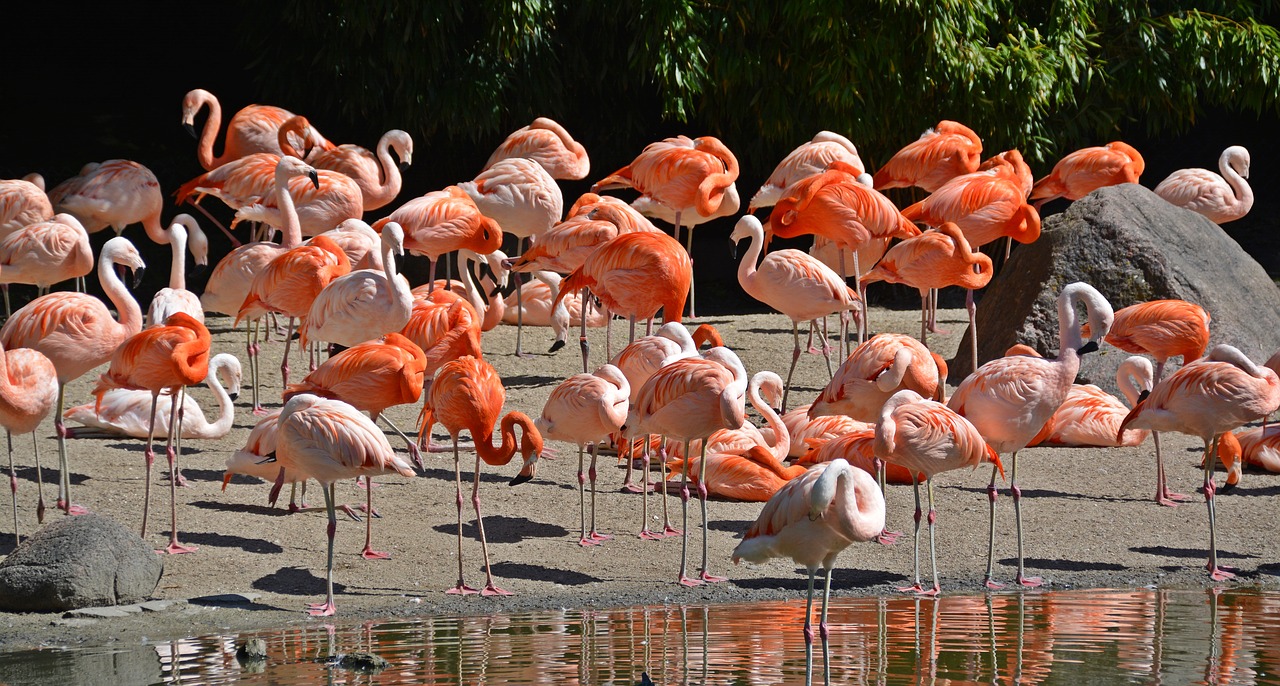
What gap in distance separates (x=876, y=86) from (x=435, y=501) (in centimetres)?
593

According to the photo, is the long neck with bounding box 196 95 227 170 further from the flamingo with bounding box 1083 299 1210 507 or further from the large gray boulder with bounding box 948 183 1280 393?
the flamingo with bounding box 1083 299 1210 507

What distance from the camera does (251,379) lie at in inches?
365

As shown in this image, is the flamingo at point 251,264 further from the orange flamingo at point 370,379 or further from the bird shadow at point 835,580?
the bird shadow at point 835,580

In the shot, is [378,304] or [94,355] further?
[378,304]

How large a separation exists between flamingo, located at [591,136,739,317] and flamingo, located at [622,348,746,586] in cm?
368

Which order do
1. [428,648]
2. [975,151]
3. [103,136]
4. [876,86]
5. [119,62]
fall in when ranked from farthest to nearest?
[119,62] < [103,136] < [876,86] < [975,151] < [428,648]

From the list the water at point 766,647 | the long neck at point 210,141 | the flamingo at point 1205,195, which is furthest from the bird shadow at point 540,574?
the flamingo at point 1205,195

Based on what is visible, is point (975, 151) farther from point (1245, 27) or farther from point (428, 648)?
point (428, 648)

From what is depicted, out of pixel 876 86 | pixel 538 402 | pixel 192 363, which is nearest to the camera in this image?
pixel 192 363

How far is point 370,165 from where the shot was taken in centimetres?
1059

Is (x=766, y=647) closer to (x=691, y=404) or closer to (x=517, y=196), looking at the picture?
(x=691, y=404)

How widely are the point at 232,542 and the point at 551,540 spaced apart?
4.39 ft

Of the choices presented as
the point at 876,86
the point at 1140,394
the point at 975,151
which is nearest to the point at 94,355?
the point at 1140,394

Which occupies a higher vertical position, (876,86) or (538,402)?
(876,86)
